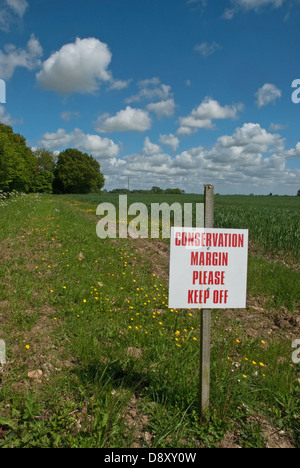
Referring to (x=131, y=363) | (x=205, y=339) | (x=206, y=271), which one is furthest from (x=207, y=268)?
(x=131, y=363)

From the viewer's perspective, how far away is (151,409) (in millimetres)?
2643

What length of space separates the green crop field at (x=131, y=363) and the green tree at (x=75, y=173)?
244 ft

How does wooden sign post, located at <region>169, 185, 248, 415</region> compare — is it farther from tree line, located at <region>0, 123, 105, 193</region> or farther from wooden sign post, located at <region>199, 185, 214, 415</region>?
tree line, located at <region>0, 123, 105, 193</region>

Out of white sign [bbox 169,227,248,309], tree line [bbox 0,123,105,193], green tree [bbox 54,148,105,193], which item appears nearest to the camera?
white sign [bbox 169,227,248,309]

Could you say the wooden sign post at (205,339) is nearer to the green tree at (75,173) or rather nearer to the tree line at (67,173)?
the tree line at (67,173)

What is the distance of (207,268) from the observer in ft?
7.94

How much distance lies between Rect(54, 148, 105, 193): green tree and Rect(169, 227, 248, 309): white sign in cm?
7853


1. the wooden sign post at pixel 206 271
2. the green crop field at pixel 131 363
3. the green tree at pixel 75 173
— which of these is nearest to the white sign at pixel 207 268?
A: the wooden sign post at pixel 206 271

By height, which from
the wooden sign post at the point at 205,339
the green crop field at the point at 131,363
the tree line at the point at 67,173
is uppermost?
the tree line at the point at 67,173

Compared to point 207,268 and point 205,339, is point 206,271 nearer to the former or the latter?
point 207,268

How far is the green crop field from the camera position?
7.81 ft

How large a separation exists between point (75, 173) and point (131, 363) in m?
78.8

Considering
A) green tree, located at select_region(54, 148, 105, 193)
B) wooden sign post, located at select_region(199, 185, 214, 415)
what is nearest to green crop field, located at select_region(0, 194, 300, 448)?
wooden sign post, located at select_region(199, 185, 214, 415)

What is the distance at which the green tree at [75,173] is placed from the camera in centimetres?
7700
